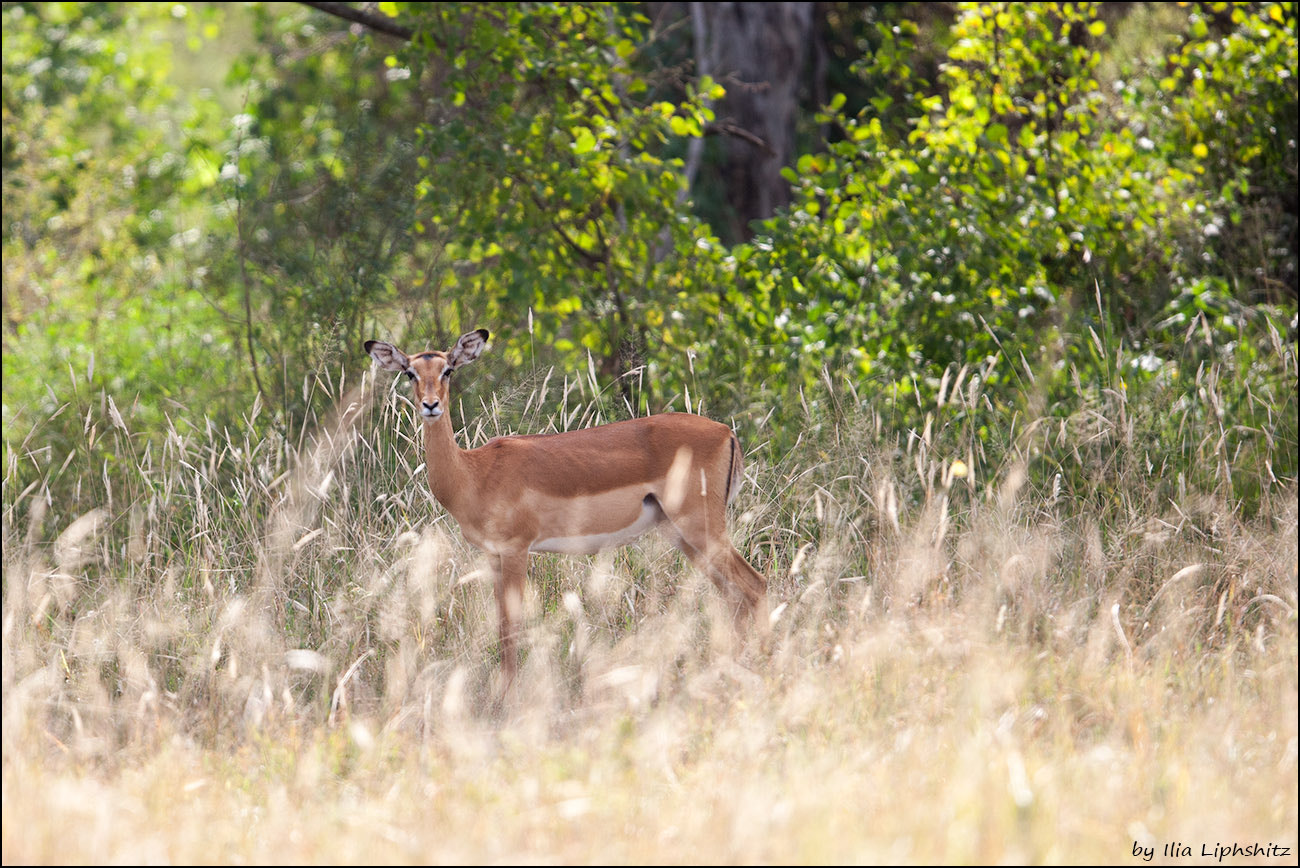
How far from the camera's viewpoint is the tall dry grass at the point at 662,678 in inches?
136

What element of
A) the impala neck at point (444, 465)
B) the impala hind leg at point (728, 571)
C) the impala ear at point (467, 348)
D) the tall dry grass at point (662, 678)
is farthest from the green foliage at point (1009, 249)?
the impala neck at point (444, 465)

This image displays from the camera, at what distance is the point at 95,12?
1575 centimetres

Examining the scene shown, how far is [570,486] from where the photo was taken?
5.02 meters

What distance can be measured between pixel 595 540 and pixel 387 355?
3.35 feet

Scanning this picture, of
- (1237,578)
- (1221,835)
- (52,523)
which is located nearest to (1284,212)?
(1237,578)

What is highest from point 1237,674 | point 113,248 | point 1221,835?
point 1221,835

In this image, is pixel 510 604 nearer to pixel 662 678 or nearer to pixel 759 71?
pixel 662 678

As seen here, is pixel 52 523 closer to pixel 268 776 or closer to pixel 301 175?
pixel 268 776

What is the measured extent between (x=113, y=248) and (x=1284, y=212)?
1092cm

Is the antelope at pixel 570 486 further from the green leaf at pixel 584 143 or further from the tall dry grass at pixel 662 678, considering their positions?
the green leaf at pixel 584 143

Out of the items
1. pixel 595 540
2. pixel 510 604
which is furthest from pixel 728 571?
pixel 510 604

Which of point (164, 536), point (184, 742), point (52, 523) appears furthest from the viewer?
point (52, 523)

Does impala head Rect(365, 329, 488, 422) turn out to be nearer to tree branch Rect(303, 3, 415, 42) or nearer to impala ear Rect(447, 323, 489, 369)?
impala ear Rect(447, 323, 489, 369)

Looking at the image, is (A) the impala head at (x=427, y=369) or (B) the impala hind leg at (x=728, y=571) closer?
(A) the impala head at (x=427, y=369)
